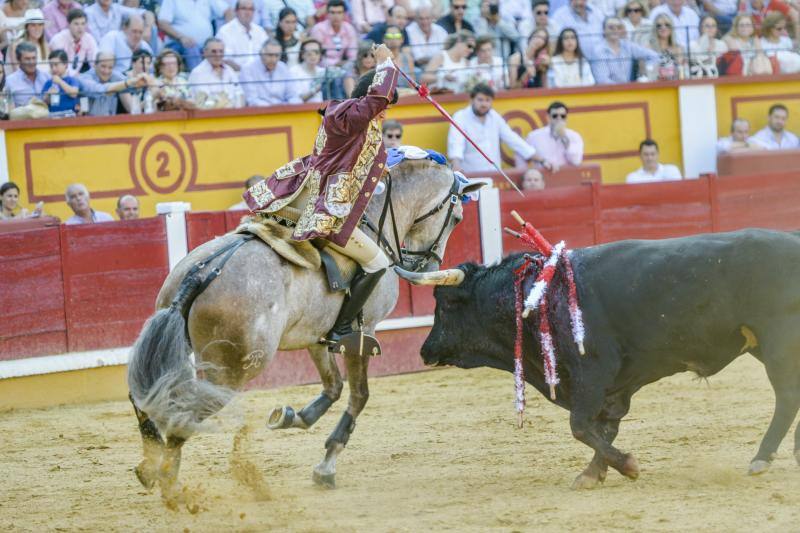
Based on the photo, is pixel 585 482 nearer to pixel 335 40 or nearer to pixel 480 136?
pixel 480 136

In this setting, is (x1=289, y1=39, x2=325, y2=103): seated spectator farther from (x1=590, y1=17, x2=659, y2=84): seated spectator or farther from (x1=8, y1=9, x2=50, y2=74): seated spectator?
(x1=590, y1=17, x2=659, y2=84): seated spectator

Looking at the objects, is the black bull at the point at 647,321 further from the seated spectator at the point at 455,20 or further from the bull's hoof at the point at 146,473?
the seated spectator at the point at 455,20

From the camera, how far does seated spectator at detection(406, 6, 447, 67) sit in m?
11.3

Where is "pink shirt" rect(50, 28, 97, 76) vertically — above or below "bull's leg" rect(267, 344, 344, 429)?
above

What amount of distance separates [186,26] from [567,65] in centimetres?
353

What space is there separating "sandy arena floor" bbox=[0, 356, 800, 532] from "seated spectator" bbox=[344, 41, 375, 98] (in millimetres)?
3040

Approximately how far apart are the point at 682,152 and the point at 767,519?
8011 millimetres

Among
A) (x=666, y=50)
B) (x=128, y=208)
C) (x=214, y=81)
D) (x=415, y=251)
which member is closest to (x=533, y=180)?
(x=666, y=50)

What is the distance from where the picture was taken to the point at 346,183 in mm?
5582

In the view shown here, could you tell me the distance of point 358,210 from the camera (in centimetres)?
564

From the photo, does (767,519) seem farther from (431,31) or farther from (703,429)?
(431,31)

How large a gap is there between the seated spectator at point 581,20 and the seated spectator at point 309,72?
265cm

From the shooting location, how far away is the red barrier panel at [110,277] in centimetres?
895

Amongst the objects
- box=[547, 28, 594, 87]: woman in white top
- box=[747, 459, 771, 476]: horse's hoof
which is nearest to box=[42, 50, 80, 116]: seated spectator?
box=[547, 28, 594, 87]: woman in white top
